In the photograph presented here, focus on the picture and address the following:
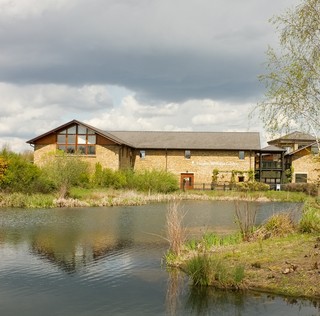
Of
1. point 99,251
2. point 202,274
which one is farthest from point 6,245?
point 202,274

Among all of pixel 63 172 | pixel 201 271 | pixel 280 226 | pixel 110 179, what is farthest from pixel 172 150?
pixel 201 271

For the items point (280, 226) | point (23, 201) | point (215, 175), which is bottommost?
point (280, 226)

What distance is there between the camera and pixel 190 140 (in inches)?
2025

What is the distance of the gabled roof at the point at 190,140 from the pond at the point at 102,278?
29.6 metres

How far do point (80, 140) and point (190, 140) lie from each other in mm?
12190

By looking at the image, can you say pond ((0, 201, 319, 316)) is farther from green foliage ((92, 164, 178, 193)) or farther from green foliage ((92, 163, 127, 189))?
green foliage ((92, 163, 127, 189))

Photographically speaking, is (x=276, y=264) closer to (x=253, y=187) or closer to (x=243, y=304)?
(x=243, y=304)

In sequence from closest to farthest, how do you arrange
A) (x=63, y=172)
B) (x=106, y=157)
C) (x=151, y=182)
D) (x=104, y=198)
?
(x=104, y=198), (x=63, y=172), (x=151, y=182), (x=106, y=157)

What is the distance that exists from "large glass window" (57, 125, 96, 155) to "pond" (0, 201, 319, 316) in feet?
83.6

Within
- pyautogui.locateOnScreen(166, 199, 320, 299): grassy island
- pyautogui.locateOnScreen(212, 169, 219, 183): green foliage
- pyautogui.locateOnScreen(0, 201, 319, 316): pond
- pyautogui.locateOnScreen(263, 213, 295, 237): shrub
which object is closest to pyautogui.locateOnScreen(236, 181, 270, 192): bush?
pyautogui.locateOnScreen(212, 169, 219, 183): green foliage

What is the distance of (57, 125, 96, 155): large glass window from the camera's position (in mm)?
45750

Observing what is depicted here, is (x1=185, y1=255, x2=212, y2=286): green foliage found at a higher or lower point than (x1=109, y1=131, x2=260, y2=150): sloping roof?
lower

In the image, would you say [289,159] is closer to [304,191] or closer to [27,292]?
[304,191]

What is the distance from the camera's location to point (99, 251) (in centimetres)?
1477
